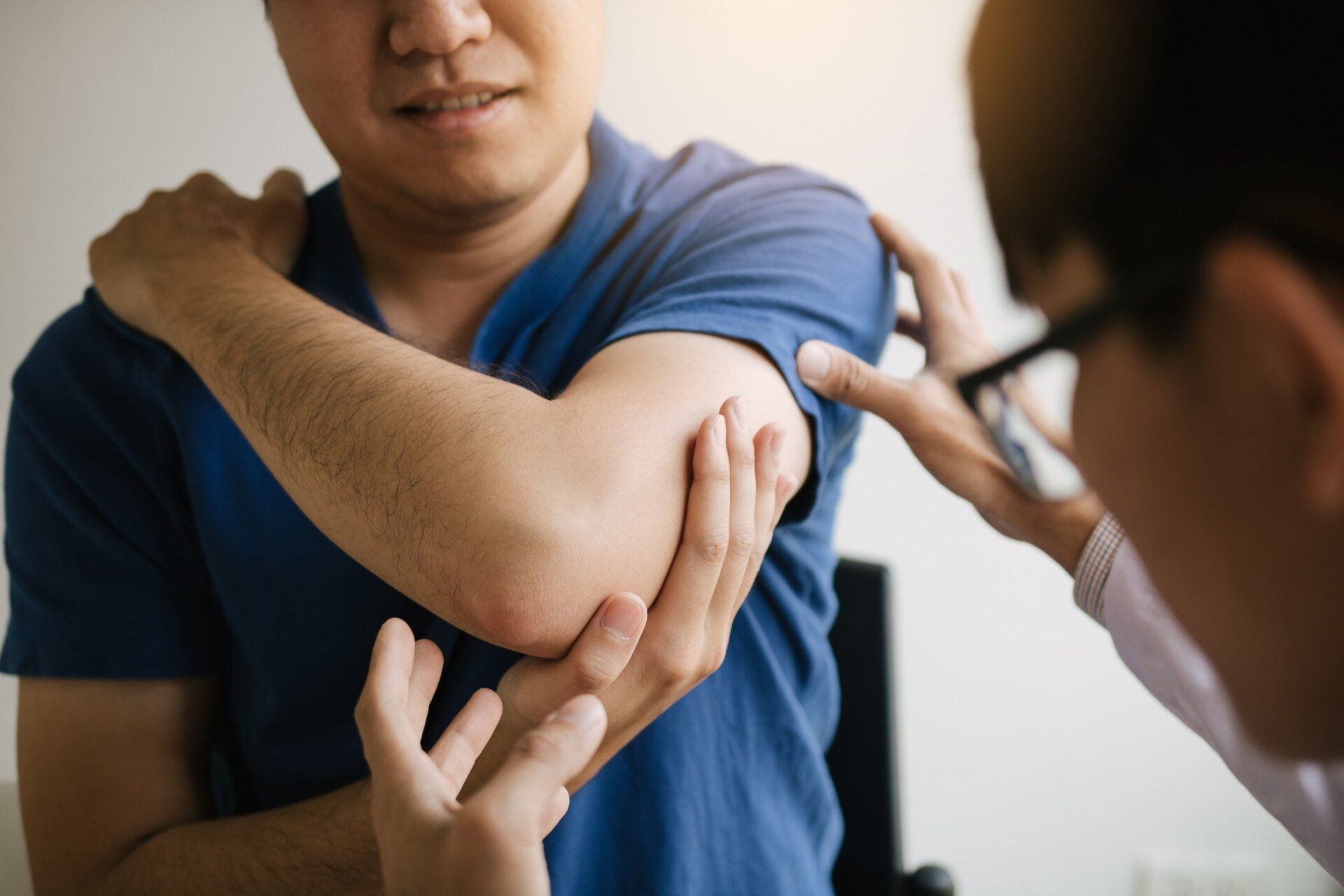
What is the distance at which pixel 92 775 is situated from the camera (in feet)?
3.01

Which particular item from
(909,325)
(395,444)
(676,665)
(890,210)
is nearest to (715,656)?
(676,665)

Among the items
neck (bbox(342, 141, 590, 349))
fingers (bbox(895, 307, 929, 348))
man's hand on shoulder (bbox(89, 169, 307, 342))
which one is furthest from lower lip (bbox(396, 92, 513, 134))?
fingers (bbox(895, 307, 929, 348))

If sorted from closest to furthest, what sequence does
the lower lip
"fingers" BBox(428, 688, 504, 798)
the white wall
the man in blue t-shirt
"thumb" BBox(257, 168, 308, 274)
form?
"fingers" BBox(428, 688, 504, 798), the man in blue t-shirt, the lower lip, "thumb" BBox(257, 168, 308, 274), the white wall

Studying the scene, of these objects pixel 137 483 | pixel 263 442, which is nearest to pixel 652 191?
pixel 263 442

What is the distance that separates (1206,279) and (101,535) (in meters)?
0.98

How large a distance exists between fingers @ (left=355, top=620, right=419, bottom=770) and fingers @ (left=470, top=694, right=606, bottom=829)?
0.18 ft

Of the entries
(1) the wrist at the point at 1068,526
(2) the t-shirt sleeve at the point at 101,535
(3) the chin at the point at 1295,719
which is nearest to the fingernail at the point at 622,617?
(3) the chin at the point at 1295,719

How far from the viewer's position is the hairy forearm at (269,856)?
0.77 metres

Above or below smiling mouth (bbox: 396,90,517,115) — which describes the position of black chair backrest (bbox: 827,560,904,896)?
below

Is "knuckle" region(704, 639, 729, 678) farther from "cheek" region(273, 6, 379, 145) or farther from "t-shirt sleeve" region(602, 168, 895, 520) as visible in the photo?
"cheek" region(273, 6, 379, 145)

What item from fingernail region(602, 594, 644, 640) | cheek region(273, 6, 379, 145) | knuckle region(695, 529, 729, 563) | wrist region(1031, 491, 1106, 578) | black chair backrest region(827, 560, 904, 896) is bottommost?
black chair backrest region(827, 560, 904, 896)

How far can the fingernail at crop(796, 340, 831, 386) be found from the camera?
0.74m

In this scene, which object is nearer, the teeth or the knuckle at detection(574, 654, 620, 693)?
the knuckle at detection(574, 654, 620, 693)

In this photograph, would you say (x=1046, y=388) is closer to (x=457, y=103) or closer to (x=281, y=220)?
(x=457, y=103)
